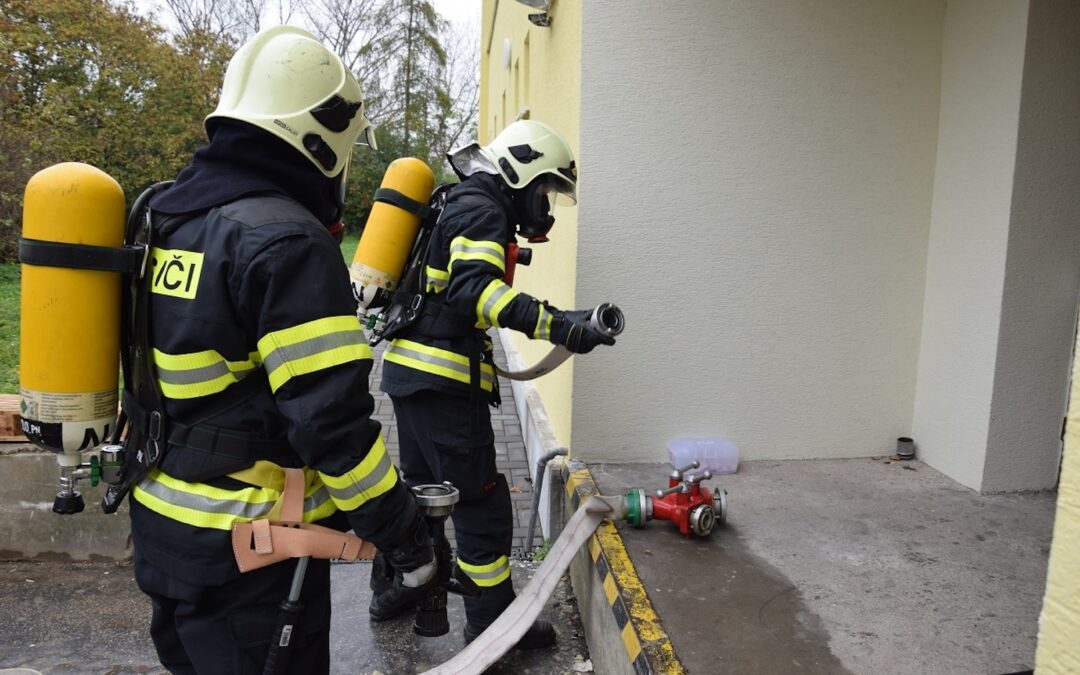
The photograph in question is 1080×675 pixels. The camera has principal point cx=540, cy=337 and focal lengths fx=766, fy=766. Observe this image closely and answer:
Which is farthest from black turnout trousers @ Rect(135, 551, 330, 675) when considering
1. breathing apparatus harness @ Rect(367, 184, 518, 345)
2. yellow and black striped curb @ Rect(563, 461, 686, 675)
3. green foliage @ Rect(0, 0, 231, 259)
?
green foliage @ Rect(0, 0, 231, 259)

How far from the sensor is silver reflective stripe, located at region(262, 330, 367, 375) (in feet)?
5.80

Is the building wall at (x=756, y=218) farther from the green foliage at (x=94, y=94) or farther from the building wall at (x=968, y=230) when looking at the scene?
the green foliage at (x=94, y=94)

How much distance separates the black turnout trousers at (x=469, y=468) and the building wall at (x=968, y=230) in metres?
2.19

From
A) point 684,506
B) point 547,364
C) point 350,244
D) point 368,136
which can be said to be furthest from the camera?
point 350,244

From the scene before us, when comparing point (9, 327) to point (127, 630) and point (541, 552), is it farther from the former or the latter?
point (541, 552)

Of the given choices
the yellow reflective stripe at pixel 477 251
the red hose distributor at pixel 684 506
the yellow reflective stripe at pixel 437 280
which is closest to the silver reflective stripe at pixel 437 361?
the yellow reflective stripe at pixel 437 280

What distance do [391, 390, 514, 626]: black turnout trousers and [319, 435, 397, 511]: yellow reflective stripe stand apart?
3.82 feet

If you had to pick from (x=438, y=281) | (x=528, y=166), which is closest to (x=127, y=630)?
(x=438, y=281)

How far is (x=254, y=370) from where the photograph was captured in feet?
6.26

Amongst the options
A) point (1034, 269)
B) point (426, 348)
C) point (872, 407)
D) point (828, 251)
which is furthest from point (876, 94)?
point (426, 348)

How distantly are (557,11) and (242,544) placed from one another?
11.5 ft

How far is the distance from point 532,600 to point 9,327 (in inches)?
293

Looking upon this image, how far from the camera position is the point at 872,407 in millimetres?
3975

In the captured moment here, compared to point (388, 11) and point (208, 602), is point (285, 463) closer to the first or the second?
point (208, 602)
